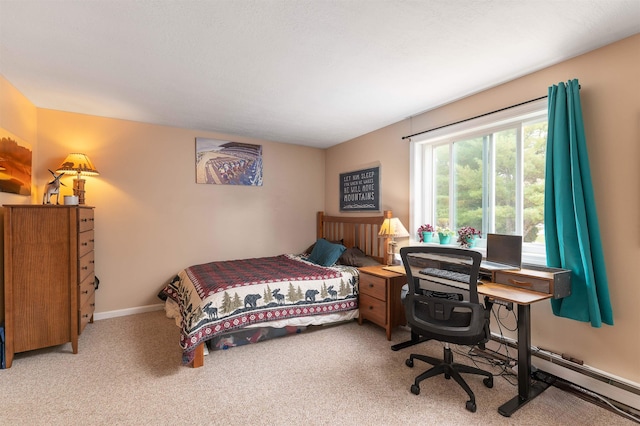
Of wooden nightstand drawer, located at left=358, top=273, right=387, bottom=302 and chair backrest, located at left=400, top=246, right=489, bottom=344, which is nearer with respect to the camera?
chair backrest, located at left=400, top=246, right=489, bottom=344

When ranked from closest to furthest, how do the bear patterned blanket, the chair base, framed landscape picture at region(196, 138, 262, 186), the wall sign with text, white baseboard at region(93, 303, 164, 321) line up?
the chair base
the bear patterned blanket
white baseboard at region(93, 303, 164, 321)
the wall sign with text
framed landscape picture at region(196, 138, 262, 186)

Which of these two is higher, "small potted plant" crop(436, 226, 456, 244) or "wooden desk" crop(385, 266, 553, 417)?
"small potted plant" crop(436, 226, 456, 244)

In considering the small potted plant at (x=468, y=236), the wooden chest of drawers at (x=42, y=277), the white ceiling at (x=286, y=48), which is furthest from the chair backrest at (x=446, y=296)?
the wooden chest of drawers at (x=42, y=277)

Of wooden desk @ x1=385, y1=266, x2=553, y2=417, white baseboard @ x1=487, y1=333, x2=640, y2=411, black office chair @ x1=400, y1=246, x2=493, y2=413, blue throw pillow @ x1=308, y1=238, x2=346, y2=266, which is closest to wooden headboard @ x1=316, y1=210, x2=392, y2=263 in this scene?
blue throw pillow @ x1=308, y1=238, x2=346, y2=266

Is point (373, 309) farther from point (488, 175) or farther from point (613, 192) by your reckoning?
point (613, 192)

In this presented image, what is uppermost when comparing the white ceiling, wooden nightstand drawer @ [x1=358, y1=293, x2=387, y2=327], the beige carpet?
the white ceiling

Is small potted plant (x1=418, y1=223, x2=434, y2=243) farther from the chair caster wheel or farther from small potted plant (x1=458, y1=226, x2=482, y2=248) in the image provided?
the chair caster wheel

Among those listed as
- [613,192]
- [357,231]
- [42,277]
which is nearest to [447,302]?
[613,192]

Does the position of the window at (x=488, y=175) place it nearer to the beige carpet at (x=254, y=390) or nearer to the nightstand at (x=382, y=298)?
the nightstand at (x=382, y=298)

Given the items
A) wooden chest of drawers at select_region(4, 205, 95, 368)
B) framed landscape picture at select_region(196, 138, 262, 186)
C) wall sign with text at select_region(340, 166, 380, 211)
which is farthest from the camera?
framed landscape picture at select_region(196, 138, 262, 186)

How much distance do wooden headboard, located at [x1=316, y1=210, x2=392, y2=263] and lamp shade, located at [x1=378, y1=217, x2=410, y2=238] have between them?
23 cm

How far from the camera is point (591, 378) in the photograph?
210 cm

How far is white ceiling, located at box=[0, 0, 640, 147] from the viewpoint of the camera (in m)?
1.72

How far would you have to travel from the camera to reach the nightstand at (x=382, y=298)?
301cm
